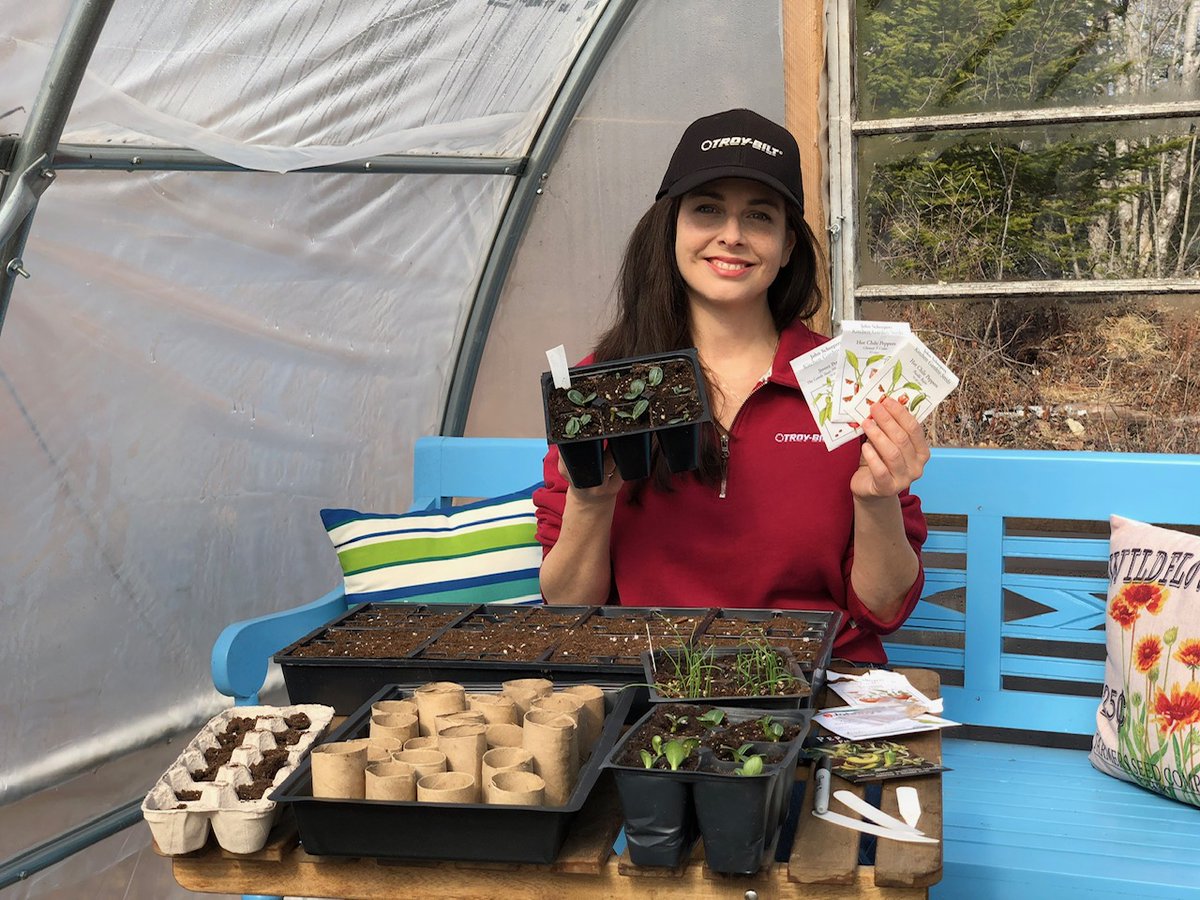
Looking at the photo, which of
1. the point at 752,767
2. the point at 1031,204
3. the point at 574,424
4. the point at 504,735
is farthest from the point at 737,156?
the point at 1031,204

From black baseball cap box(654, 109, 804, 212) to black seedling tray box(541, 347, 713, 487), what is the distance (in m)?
0.40

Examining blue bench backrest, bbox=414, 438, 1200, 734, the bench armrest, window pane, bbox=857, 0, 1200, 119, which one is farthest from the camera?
window pane, bbox=857, 0, 1200, 119

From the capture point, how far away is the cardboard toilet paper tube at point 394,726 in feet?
5.09

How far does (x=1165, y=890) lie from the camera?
2.01 meters

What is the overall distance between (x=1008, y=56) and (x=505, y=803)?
2.78 m

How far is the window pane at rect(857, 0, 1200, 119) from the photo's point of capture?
3.27 m

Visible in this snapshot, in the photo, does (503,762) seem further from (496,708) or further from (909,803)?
(909,803)

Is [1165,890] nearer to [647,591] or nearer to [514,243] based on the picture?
[647,591]

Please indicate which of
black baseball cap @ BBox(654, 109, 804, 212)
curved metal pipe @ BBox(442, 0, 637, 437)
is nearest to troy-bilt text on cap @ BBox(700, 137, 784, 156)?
black baseball cap @ BBox(654, 109, 804, 212)

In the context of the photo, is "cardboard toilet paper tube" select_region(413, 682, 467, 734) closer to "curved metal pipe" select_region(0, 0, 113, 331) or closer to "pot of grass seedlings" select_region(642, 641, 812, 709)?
"pot of grass seedlings" select_region(642, 641, 812, 709)

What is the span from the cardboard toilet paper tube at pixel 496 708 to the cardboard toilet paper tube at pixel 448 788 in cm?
17

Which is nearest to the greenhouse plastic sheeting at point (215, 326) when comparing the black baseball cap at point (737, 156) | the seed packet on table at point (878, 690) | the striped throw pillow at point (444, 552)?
the striped throw pillow at point (444, 552)

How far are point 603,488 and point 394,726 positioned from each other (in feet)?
2.28

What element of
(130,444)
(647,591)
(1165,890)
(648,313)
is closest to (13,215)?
(130,444)
